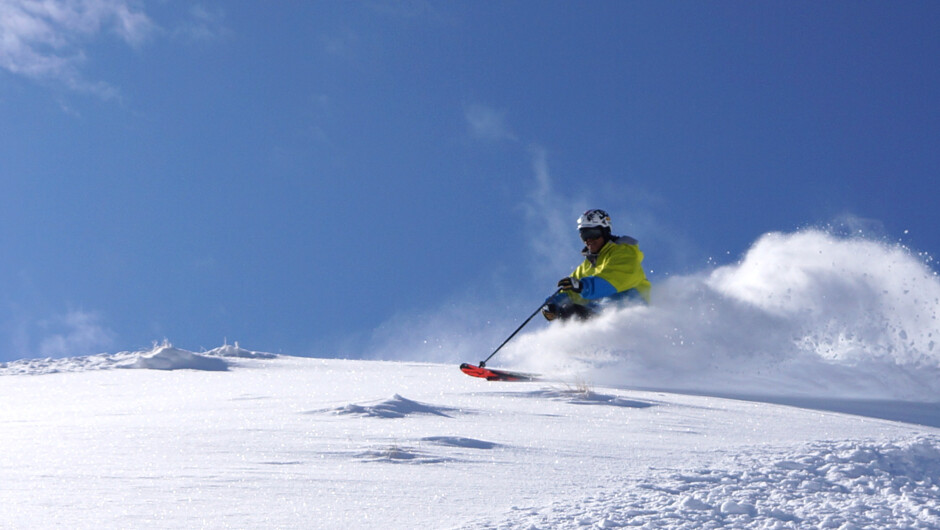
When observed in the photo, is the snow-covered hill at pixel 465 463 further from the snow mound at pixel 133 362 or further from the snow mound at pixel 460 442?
the snow mound at pixel 133 362

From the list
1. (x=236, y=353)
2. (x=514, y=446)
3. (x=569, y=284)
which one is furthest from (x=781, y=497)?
(x=236, y=353)

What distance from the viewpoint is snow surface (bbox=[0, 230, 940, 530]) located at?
307cm

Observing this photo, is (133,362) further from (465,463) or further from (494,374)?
(465,463)

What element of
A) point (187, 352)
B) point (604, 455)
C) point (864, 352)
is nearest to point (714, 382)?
point (864, 352)

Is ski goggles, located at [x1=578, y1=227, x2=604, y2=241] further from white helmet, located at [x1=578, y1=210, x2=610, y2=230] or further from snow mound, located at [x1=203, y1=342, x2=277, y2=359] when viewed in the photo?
snow mound, located at [x1=203, y1=342, x2=277, y2=359]

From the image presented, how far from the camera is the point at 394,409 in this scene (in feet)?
17.3

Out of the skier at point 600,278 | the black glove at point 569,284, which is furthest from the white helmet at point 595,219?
the black glove at point 569,284

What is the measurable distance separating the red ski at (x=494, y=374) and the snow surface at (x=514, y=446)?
0.29 metres

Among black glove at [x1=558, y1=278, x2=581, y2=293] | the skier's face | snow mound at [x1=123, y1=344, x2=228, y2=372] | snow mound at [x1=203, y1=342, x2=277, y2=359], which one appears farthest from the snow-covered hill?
snow mound at [x1=203, y1=342, x2=277, y2=359]

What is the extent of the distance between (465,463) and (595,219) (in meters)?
6.68

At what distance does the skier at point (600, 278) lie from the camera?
31.1 ft

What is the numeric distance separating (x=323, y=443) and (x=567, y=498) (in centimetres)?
150

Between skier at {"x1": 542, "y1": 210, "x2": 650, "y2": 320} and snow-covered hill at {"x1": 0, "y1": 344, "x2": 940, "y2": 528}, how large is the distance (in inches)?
117

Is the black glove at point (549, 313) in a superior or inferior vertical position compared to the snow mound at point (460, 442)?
superior
